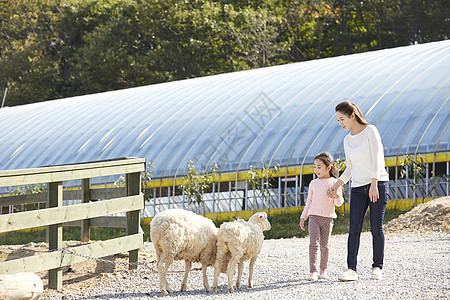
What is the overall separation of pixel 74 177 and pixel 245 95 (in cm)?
1354

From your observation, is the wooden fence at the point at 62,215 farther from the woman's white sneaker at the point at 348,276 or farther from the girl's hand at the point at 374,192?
the girl's hand at the point at 374,192

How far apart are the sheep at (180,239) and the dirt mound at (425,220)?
266 inches

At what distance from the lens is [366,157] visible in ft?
22.2

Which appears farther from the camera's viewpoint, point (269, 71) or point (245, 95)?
point (269, 71)

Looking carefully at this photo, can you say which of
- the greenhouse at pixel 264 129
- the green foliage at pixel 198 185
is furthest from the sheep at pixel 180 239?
the green foliage at pixel 198 185

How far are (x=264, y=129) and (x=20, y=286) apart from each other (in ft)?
40.2

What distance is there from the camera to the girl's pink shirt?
282 inches

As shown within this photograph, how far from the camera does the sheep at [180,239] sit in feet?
20.8

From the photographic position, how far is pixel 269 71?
77.3 ft

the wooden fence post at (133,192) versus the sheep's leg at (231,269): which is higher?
the wooden fence post at (133,192)

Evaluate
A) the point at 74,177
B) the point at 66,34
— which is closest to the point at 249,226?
the point at 74,177

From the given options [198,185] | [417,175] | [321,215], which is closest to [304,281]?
[321,215]

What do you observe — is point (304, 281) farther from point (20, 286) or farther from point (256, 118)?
point (256, 118)

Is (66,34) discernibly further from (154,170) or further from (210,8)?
(154,170)
